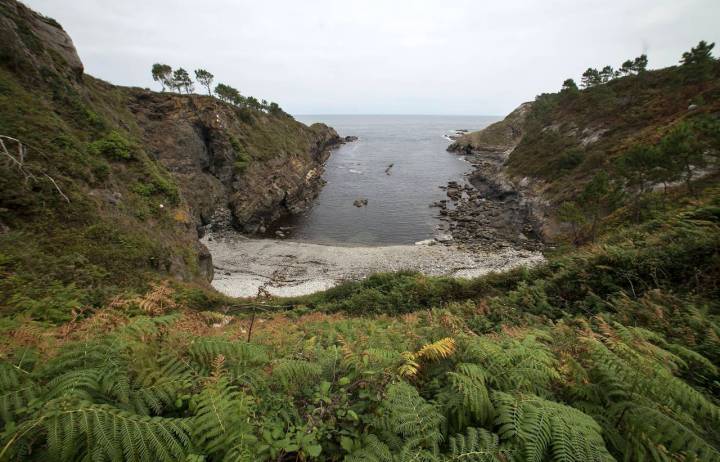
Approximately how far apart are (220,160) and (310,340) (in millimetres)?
46851

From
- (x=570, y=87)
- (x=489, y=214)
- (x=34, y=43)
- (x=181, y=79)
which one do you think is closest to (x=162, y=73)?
(x=181, y=79)

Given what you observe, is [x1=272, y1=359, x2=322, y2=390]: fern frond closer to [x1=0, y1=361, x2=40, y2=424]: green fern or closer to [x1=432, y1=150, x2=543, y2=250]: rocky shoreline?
[x1=0, y1=361, x2=40, y2=424]: green fern

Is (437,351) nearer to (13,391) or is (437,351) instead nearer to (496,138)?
(13,391)

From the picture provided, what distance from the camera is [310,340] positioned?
269 inches

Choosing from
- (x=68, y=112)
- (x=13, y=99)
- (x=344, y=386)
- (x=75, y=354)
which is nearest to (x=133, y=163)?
(x=68, y=112)

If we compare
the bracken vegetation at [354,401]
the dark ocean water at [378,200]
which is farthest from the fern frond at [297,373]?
the dark ocean water at [378,200]

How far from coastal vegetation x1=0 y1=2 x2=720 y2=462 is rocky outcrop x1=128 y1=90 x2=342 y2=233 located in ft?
56.6

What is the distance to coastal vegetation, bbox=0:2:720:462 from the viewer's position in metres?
A: 2.60

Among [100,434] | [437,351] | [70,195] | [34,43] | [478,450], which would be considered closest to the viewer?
[100,434]

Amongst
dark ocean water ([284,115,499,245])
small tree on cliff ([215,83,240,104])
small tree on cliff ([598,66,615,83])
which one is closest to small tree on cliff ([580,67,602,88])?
small tree on cliff ([598,66,615,83])

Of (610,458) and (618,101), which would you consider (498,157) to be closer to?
(618,101)

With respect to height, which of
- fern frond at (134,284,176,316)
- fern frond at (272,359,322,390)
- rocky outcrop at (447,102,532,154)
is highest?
rocky outcrop at (447,102,532,154)

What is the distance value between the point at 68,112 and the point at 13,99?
3.68 metres

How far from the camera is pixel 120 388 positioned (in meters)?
2.93
